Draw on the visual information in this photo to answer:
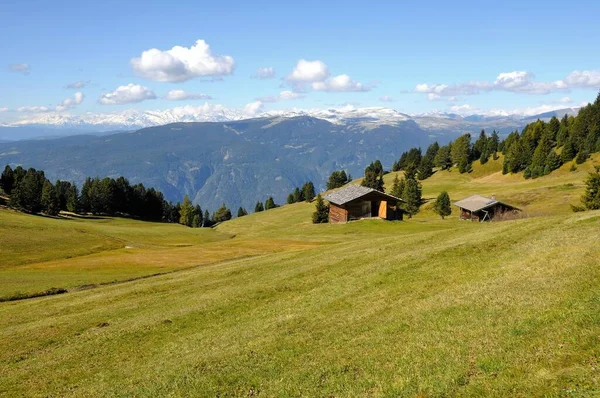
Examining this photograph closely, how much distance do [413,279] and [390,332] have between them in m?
8.06

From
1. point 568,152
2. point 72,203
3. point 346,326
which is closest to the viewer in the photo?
point 346,326

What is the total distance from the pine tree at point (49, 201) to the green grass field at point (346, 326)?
93.9 metres

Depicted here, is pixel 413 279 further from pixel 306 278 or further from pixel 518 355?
pixel 518 355

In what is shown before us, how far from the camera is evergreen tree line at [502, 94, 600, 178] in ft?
454

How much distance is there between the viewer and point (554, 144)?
6225 inches

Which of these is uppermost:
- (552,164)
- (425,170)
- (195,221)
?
(552,164)

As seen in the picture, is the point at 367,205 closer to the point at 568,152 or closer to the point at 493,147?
the point at 568,152

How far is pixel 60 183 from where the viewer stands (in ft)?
548

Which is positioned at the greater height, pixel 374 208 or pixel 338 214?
pixel 374 208

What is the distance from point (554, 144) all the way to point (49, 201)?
16535 centimetres

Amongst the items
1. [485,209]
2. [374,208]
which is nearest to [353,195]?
[374,208]

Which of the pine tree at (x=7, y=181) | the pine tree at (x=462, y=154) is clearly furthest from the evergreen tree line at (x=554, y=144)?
the pine tree at (x=7, y=181)

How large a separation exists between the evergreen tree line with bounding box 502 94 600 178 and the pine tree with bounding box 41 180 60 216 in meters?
144

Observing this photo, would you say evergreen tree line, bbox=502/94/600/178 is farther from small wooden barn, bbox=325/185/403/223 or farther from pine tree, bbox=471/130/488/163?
small wooden barn, bbox=325/185/403/223
